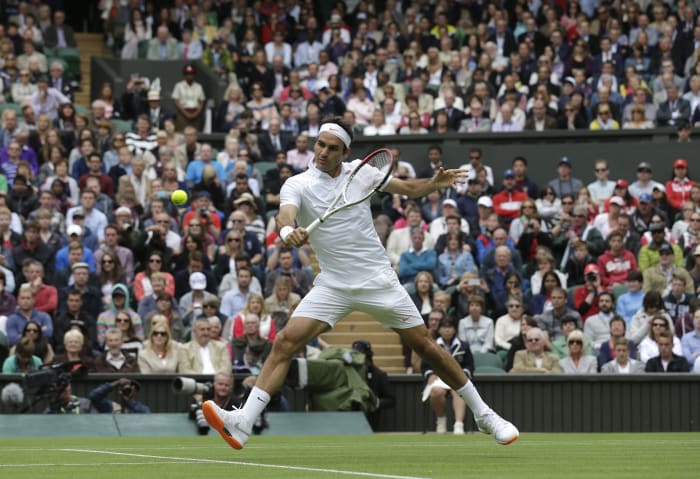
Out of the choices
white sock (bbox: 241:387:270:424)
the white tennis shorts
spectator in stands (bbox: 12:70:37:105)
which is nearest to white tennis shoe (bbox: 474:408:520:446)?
the white tennis shorts

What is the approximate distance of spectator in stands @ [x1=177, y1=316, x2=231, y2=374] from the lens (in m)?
16.7

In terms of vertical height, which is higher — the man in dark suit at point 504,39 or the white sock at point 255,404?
the man in dark suit at point 504,39

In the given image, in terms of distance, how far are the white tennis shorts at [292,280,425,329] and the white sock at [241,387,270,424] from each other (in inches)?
21.5

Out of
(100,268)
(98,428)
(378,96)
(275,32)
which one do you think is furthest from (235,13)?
(98,428)

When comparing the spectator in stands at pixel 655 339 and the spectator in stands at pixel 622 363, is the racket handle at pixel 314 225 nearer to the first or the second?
the spectator in stands at pixel 622 363

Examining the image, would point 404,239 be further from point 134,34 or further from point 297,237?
point 297,237

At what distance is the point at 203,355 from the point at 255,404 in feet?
25.7

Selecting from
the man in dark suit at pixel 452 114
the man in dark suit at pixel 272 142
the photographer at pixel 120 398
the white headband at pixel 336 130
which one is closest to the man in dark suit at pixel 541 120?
the man in dark suit at pixel 452 114

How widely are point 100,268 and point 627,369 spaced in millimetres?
6671

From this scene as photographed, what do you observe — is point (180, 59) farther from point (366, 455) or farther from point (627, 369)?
point (366, 455)

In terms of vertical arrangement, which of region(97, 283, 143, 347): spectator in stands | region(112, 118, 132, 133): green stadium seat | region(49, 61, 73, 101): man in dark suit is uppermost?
region(49, 61, 73, 101): man in dark suit

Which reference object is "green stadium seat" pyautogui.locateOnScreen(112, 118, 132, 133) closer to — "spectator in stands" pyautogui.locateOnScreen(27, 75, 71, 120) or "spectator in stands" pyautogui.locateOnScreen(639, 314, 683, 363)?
"spectator in stands" pyautogui.locateOnScreen(27, 75, 71, 120)

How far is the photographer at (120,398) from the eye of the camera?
1555 centimetres

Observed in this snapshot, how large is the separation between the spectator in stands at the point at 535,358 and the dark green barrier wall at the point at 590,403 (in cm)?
31
